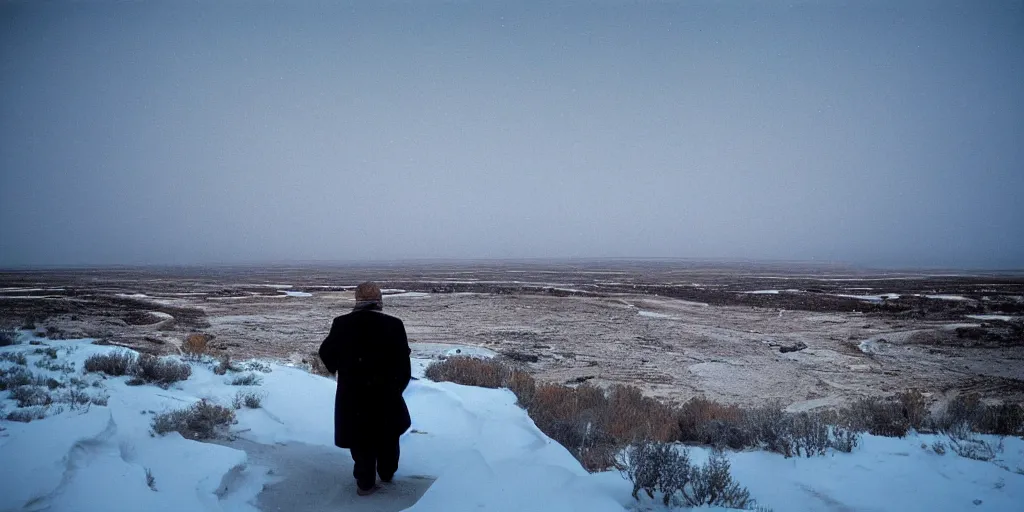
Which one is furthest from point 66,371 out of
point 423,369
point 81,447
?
point 423,369

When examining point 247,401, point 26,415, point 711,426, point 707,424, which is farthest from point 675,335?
point 26,415

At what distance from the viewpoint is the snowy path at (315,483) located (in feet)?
12.4

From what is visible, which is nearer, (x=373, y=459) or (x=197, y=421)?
(x=373, y=459)

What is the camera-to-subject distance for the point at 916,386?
11234 millimetres

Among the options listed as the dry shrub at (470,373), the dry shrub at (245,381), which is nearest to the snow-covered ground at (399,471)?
the dry shrub at (245,381)

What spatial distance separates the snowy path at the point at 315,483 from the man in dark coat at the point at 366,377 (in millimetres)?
192

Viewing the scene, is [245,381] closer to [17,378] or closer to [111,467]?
[17,378]

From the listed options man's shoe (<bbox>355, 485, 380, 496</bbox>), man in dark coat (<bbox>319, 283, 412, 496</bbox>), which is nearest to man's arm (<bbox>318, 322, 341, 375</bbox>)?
man in dark coat (<bbox>319, 283, 412, 496</bbox>)

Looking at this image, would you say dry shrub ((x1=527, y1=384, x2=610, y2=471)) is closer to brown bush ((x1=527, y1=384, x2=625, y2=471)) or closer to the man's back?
brown bush ((x1=527, y1=384, x2=625, y2=471))

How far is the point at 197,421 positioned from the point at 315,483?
1.85 metres

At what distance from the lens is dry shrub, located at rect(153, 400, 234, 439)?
4594 millimetres

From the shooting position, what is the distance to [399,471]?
4512mm

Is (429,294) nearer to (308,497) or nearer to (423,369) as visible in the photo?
(423,369)

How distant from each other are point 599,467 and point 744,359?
11.3 m
